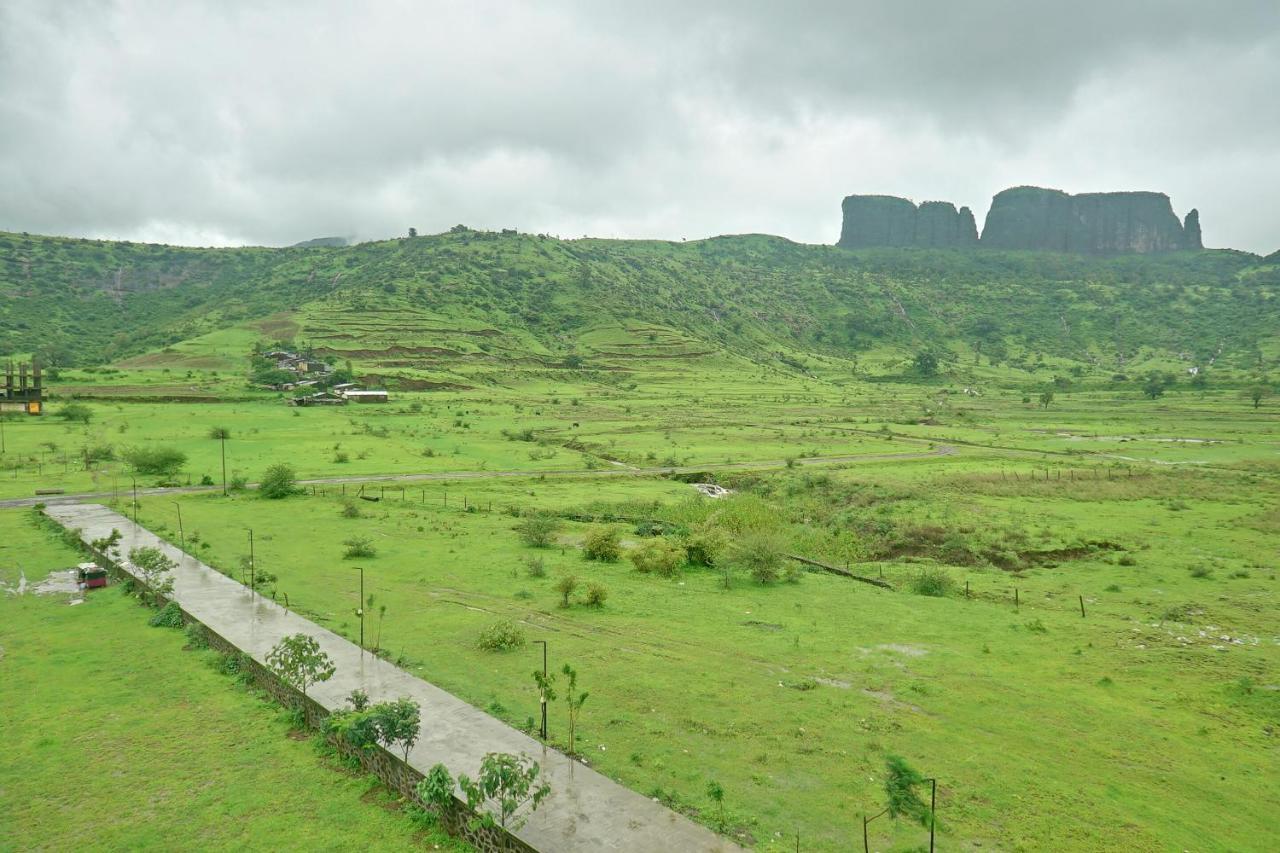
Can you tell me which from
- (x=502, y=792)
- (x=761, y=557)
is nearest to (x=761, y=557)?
(x=761, y=557)

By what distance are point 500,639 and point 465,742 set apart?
7459 millimetres

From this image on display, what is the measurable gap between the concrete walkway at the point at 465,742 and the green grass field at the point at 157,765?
1.63 meters

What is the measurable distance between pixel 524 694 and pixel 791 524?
112ft

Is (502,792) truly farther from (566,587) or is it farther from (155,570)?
(155,570)

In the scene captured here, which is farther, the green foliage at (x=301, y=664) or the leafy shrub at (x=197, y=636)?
the leafy shrub at (x=197, y=636)

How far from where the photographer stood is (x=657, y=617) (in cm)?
3108

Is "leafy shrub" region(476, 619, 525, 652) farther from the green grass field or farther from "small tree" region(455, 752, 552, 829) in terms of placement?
"small tree" region(455, 752, 552, 829)

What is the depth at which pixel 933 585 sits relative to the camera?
3584cm

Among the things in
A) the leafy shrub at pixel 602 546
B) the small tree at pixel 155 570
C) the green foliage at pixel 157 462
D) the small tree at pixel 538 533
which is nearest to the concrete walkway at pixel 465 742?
the small tree at pixel 155 570

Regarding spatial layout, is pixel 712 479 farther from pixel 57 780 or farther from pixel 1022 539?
pixel 57 780

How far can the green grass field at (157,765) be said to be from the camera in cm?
→ 1585

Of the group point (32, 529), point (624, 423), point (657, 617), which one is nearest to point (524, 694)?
point (657, 617)

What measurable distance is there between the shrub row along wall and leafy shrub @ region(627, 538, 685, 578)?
20073 millimetres

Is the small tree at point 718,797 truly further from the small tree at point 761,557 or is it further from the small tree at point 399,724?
the small tree at point 761,557
